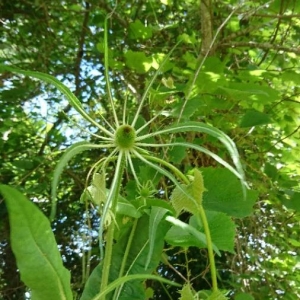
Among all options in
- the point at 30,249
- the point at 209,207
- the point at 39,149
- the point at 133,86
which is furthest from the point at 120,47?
the point at 30,249

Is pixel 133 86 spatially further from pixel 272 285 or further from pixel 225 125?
pixel 272 285

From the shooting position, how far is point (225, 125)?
1.35m

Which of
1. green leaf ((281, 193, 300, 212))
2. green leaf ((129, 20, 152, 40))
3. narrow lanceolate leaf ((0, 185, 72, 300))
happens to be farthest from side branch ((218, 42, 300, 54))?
narrow lanceolate leaf ((0, 185, 72, 300))

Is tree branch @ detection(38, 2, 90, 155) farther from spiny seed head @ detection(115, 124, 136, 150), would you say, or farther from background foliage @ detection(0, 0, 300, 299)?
spiny seed head @ detection(115, 124, 136, 150)

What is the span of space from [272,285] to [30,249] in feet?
4.06

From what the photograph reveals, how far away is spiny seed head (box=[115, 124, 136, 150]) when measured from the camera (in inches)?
19.1

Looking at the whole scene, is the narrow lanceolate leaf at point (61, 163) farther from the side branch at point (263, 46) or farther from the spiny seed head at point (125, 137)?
the side branch at point (263, 46)

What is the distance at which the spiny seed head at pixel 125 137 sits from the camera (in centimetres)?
48

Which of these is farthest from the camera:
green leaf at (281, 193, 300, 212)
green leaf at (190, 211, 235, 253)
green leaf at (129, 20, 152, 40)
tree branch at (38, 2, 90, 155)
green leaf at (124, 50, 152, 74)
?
tree branch at (38, 2, 90, 155)

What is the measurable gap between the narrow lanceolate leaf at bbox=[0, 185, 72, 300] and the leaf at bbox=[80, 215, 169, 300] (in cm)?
13

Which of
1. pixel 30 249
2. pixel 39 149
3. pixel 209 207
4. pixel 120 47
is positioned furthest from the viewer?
pixel 39 149

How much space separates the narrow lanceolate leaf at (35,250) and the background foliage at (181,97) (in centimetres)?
53

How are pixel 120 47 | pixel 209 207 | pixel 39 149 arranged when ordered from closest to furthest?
1. pixel 209 207
2. pixel 120 47
3. pixel 39 149

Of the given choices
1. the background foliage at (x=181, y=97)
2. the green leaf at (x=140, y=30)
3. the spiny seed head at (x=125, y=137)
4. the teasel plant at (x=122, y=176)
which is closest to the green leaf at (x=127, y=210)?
the teasel plant at (x=122, y=176)
